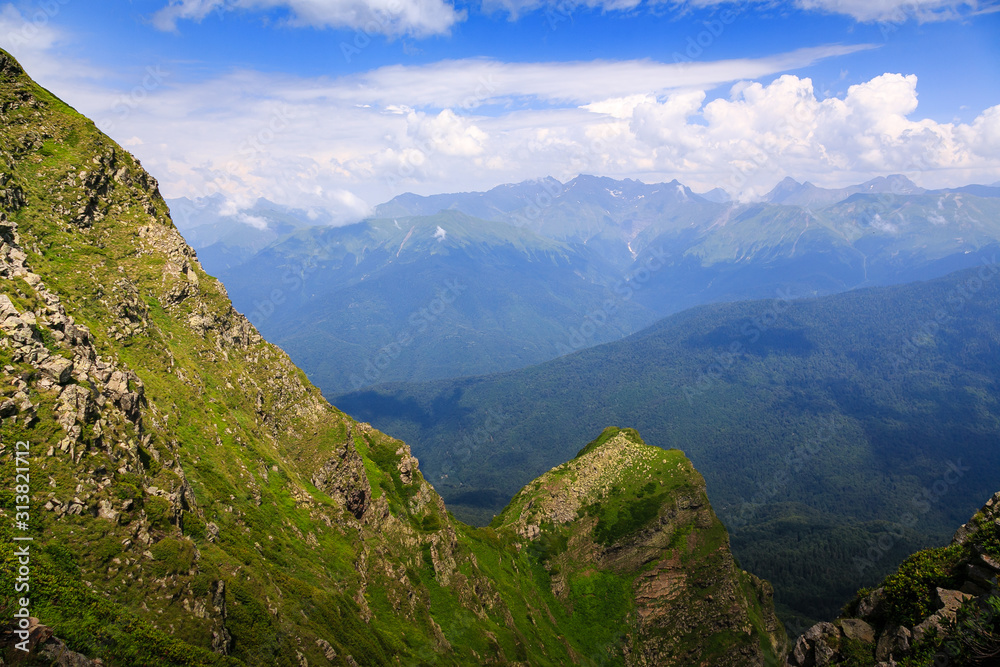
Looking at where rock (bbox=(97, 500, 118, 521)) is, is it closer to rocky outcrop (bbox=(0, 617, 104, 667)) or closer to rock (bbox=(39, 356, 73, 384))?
rock (bbox=(39, 356, 73, 384))

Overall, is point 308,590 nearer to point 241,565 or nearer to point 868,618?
point 241,565

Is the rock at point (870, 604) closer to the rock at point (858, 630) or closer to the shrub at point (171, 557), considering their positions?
the rock at point (858, 630)

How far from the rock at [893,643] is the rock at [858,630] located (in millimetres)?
1952

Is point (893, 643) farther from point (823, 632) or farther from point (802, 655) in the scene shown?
point (802, 655)

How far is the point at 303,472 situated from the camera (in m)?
69.0

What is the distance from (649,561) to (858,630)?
82.0 meters

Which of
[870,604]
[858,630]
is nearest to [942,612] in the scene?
[858,630]

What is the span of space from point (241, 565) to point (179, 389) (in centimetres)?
2202

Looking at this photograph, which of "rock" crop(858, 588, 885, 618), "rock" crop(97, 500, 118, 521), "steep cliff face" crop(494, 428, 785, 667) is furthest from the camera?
"steep cliff face" crop(494, 428, 785, 667)

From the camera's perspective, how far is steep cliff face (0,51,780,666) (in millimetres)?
29578

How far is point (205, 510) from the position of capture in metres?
45.9

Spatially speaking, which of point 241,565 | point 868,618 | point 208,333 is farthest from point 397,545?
point 868,618

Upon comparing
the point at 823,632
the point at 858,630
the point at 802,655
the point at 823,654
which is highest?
the point at 858,630

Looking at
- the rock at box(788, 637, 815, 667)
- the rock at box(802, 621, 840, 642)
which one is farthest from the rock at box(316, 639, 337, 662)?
the rock at box(802, 621, 840, 642)
